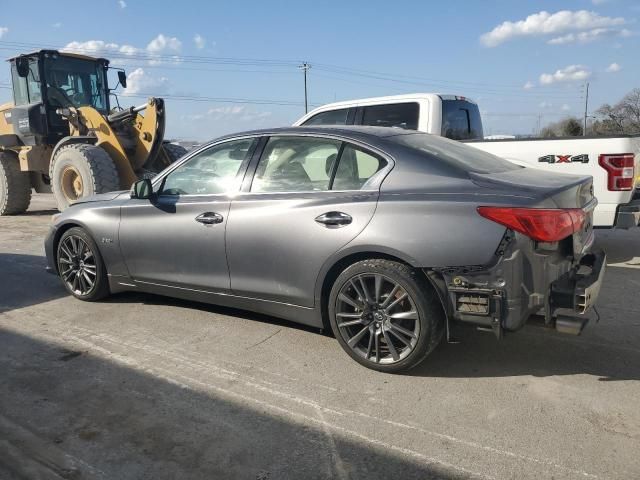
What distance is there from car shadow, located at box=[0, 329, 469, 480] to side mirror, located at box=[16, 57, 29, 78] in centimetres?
867

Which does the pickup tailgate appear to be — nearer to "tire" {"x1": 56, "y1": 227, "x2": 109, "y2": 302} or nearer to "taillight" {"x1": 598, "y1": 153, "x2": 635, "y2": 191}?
"taillight" {"x1": 598, "y1": 153, "x2": 635, "y2": 191}

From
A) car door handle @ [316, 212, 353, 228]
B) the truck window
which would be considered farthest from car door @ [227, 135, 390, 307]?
the truck window

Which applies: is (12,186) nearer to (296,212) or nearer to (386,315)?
(296,212)

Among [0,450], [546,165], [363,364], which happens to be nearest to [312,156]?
[363,364]

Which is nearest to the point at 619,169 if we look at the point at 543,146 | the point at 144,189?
the point at 543,146

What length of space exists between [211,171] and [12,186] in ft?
31.1

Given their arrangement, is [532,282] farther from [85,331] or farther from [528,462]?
[85,331]

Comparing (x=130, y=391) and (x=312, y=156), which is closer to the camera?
(x=130, y=391)

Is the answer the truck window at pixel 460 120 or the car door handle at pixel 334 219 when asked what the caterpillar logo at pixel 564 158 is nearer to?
the truck window at pixel 460 120

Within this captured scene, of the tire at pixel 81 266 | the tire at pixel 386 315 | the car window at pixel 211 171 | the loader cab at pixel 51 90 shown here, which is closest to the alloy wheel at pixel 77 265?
the tire at pixel 81 266

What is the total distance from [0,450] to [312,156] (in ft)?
8.53

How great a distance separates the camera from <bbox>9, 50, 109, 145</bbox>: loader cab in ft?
35.6

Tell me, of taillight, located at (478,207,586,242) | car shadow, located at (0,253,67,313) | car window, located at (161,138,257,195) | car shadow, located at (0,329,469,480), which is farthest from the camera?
car shadow, located at (0,253,67,313)

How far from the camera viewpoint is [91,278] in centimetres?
516
